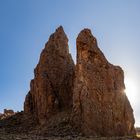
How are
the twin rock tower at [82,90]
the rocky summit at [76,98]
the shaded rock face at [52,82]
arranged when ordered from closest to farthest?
1. the rocky summit at [76,98]
2. the twin rock tower at [82,90]
3. the shaded rock face at [52,82]

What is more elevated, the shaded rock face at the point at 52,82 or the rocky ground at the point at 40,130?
the shaded rock face at the point at 52,82

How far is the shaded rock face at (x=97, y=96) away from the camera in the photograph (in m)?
65.2

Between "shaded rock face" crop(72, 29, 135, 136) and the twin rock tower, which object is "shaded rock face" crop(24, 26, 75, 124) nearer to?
the twin rock tower

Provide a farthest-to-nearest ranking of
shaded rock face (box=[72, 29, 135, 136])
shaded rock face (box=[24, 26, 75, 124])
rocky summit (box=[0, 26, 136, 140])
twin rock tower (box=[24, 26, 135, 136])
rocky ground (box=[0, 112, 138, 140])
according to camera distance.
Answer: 1. shaded rock face (box=[24, 26, 75, 124])
2. twin rock tower (box=[24, 26, 135, 136])
3. rocky summit (box=[0, 26, 136, 140])
4. shaded rock face (box=[72, 29, 135, 136])
5. rocky ground (box=[0, 112, 138, 140])

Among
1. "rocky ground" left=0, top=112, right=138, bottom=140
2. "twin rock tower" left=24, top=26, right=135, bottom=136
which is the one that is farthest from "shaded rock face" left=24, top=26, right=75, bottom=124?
"rocky ground" left=0, top=112, right=138, bottom=140

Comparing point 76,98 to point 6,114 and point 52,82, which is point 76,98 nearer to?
point 52,82

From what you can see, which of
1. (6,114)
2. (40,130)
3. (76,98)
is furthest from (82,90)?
(6,114)

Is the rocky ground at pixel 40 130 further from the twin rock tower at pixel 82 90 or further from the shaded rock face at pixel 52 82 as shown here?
the shaded rock face at pixel 52 82

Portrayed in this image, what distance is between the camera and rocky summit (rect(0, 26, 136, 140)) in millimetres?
65688

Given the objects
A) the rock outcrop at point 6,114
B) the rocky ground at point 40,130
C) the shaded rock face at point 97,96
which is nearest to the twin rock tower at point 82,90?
the shaded rock face at point 97,96

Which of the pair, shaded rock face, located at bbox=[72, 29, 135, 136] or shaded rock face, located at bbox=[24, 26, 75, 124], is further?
shaded rock face, located at bbox=[24, 26, 75, 124]

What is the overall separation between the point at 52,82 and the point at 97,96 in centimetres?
1780

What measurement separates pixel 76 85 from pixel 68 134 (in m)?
9.57

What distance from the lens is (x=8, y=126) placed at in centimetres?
8419
